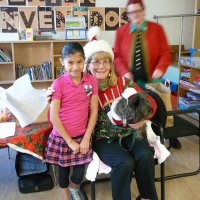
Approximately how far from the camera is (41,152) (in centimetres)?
173

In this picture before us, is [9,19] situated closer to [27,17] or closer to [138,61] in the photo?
[27,17]

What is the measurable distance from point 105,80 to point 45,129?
1.63 feet

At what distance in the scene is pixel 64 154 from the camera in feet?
5.19

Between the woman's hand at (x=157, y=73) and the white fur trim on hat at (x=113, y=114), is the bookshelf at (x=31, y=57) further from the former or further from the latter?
the white fur trim on hat at (x=113, y=114)

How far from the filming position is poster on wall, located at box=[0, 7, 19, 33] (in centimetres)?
405

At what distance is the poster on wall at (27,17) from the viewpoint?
162 inches

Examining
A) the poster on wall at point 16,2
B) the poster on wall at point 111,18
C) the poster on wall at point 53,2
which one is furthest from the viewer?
the poster on wall at point 111,18

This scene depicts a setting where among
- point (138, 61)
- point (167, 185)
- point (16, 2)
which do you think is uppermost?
point (16, 2)

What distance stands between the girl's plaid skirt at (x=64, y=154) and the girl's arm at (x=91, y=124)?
0.15ft

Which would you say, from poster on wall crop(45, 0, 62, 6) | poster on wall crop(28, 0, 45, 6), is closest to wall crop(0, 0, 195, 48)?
poster on wall crop(45, 0, 62, 6)

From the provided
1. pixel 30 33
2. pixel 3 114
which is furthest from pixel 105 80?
pixel 30 33

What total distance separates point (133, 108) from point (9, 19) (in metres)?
3.26

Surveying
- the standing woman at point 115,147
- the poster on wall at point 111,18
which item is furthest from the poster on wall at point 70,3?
the standing woman at point 115,147

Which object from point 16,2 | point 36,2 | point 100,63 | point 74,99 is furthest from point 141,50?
point 16,2
